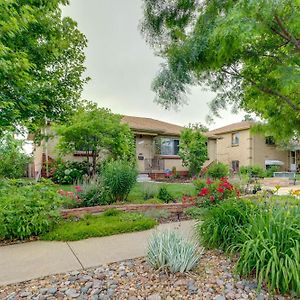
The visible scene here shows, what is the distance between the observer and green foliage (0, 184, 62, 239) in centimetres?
424

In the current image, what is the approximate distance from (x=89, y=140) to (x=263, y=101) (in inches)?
318

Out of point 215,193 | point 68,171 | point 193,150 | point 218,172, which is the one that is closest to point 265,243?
point 215,193

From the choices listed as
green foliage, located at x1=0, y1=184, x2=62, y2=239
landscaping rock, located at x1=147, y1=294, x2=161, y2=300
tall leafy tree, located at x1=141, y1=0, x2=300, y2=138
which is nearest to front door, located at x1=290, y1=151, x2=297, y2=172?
tall leafy tree, located at x1=141, y1=0, x2=300, y2=138

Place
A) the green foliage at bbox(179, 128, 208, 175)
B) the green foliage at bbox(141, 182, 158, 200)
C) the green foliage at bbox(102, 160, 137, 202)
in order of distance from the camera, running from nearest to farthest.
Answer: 1. the green foliage at bbox(102, 160, 137, 202)
2. the green foliage at bbox(141, 182, 158, 200)
3. the green foliage at bbox(179, 128, 208, 175)

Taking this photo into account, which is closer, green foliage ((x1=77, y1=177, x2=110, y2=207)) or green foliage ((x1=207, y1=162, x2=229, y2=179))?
green foliage ((x1=77, y1=177, x2=110, y2=207))

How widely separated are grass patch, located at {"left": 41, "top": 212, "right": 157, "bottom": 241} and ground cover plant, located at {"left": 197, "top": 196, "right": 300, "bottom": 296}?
5.78 ft

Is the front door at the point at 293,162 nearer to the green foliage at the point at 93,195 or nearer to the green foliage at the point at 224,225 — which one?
the green foliage at the point at 93,195

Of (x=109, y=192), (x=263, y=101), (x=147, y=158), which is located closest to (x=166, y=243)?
(x=109, y=192)

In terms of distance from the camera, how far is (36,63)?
679 centimetres

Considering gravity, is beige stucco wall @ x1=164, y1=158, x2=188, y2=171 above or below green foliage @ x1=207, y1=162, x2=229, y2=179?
above

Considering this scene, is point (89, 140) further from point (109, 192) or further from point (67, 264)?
point (67, 264)

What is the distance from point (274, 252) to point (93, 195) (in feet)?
16.6

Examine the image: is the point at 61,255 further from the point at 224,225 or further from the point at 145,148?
the point at 145,148

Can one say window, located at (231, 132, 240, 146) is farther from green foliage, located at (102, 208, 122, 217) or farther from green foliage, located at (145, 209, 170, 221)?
green foliage, located at (102, 208, 122, 217)
